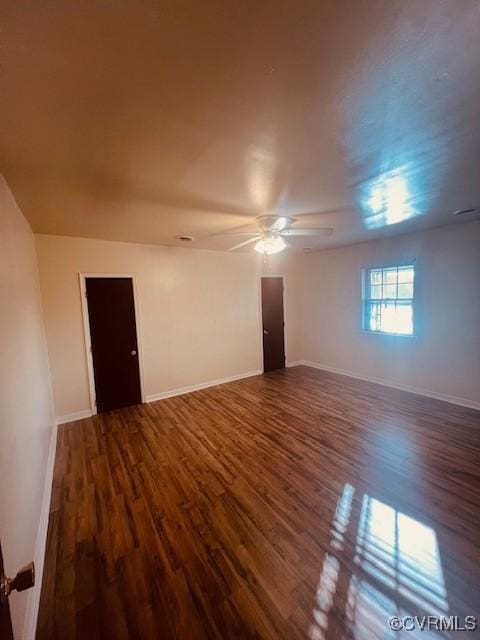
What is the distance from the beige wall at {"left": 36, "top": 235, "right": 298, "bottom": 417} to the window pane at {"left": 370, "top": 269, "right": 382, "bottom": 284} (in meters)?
1.76

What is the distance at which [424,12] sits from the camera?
2.62ft

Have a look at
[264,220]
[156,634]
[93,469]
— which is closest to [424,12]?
[264,220]

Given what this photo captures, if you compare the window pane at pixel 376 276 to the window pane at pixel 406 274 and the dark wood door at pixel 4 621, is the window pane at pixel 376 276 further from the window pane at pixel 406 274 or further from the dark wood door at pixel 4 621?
the dark wood door at pixel 4 621

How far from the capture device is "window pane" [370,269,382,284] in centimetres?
454

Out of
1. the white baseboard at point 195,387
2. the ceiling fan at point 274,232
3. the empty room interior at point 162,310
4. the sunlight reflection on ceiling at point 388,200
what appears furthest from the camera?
the white baseboard at point 195,387

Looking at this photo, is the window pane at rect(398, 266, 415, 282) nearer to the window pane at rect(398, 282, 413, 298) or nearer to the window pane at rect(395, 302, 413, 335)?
the window pane at rect(398, 282, 413, 298)

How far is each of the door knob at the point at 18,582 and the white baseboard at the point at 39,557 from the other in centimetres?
92

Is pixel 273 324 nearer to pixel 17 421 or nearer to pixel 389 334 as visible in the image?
pixel 389 334

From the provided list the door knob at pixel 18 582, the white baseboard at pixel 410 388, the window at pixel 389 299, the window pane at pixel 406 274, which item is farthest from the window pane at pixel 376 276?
the door knob at pixel 18 582

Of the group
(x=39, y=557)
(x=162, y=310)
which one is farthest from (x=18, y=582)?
(x=162, y=310)

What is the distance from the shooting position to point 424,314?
3902 millimetres

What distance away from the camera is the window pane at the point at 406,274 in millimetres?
4059

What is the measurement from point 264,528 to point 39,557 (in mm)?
1455

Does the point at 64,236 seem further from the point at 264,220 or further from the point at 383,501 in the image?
the point at 383,501
